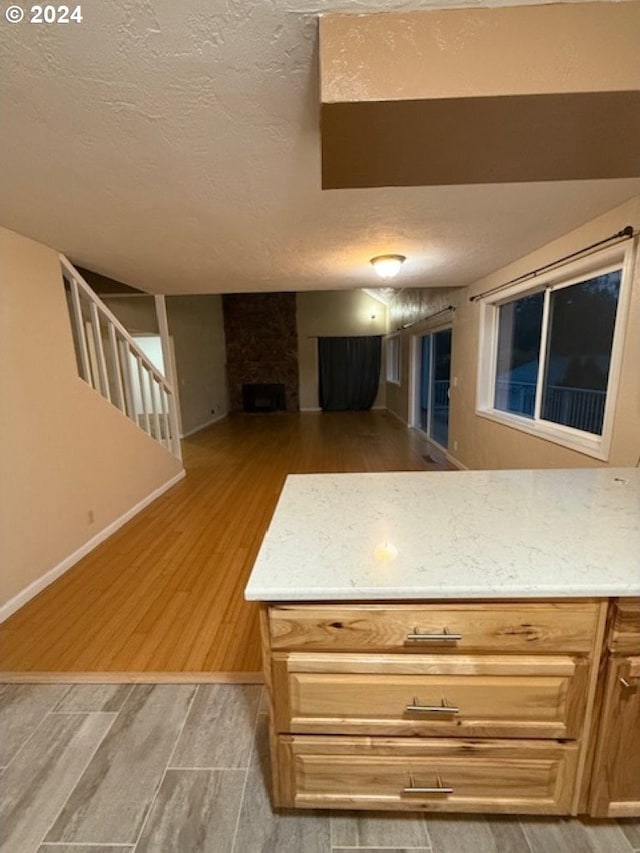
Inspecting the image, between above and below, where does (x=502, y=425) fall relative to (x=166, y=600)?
above

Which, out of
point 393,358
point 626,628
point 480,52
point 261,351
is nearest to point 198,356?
point 261,351

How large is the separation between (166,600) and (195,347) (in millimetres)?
6366

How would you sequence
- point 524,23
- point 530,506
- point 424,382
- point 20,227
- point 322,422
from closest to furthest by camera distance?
point 524,23 → point 530,506 → point 20,227 → point 424,382 → point 322,422

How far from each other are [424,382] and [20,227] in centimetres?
592

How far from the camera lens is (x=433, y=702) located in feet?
3.01

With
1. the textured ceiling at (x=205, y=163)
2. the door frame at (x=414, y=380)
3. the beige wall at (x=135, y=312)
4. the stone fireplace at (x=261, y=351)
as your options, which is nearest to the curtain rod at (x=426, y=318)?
the door frame at (x=414, y=380)

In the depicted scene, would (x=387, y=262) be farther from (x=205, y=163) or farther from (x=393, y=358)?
(x=393, y=358)

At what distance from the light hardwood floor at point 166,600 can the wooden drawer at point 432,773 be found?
0.68 meters

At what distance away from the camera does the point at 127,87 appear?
970 millimetres

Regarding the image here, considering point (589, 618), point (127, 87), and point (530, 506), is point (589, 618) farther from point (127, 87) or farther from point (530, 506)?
point (127, 87)

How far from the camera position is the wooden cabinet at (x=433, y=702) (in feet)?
2.85

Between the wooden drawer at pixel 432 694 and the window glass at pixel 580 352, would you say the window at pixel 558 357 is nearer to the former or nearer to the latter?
the window glass at pixel 580 352

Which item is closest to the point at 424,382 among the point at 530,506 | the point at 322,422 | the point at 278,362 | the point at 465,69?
the point at 322,422

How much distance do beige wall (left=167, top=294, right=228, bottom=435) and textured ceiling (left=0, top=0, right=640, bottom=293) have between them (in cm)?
407
